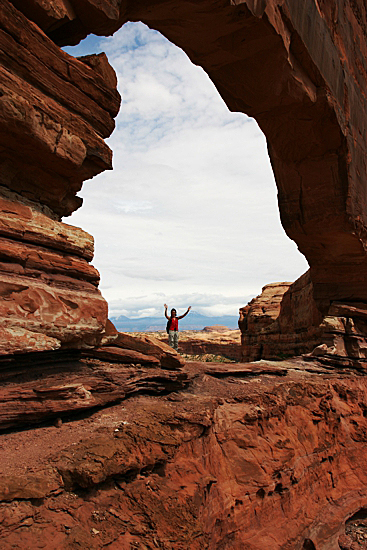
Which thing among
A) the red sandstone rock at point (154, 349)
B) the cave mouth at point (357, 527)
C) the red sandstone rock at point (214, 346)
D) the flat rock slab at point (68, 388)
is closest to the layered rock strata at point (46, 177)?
the flat rock slab at point (68, 388)

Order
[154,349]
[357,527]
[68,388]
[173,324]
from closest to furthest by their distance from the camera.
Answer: [68,388], [154,349], [357,527], [173,324]

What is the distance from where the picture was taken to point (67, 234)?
4.39 meters

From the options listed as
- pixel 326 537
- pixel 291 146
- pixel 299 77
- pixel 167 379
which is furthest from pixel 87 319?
pixel 291 146

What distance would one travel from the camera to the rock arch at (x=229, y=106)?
3832mm

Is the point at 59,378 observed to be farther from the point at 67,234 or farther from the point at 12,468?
the point at 67,234

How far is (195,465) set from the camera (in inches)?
170

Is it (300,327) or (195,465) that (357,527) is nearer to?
(195,465)

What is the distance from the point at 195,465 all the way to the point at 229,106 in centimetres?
719

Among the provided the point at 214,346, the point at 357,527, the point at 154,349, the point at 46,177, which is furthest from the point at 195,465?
the point at 214,346

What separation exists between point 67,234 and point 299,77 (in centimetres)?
576

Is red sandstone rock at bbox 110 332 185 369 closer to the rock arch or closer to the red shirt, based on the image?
the rock arch

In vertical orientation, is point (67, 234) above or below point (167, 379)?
above

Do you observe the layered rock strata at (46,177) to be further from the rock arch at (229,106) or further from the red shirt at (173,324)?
the red shirt at (173,324)

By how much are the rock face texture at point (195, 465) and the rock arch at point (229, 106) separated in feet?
3.70
